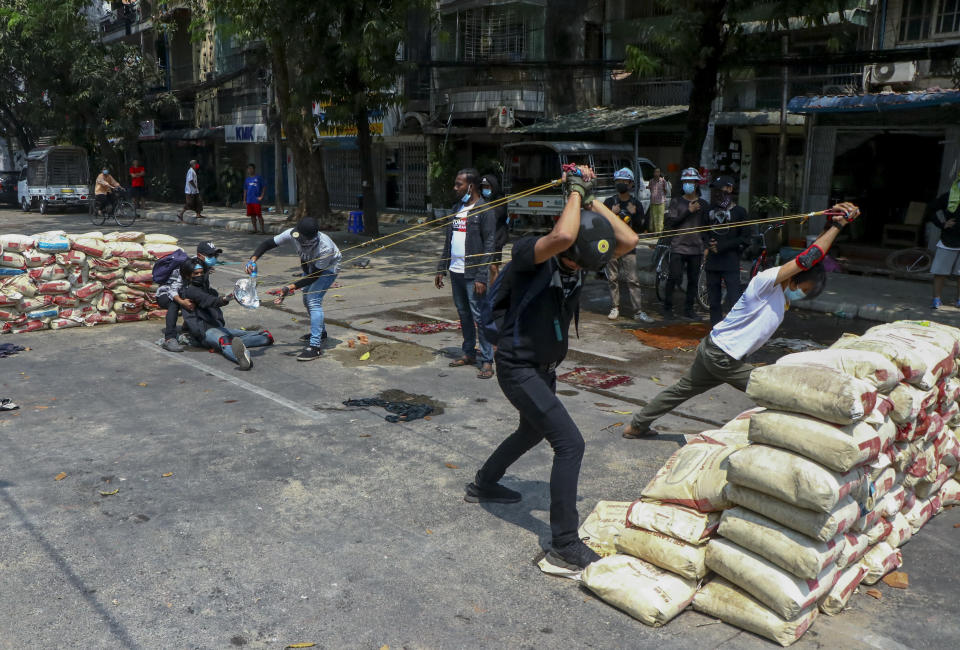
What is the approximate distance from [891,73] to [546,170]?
7796 mm

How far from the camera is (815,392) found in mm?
3666

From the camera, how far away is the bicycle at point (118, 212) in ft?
76.4

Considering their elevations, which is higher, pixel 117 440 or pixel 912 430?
pixel 912 430

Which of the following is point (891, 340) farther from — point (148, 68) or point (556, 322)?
point (148, 68)

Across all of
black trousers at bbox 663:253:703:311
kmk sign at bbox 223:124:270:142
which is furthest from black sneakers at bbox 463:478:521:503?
kmk sign at bbox 223:124:270:142

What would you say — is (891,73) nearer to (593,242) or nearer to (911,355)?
(911,355)

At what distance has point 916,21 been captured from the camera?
1730 cm

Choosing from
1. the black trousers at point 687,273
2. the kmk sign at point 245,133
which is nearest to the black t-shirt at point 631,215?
the black trousers at point 687,273

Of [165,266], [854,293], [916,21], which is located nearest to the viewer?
[165,266]

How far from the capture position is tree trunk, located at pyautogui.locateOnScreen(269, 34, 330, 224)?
20234 millimetres

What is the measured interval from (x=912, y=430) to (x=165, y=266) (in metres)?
7.56

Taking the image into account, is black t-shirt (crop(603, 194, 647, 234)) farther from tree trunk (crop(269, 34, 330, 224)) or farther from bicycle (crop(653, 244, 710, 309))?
tree trunk (crop(269, 34, 330, 224))

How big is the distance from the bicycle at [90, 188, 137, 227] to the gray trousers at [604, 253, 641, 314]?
57.1ft

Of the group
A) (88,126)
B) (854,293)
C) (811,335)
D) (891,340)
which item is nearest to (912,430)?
(891,340)
